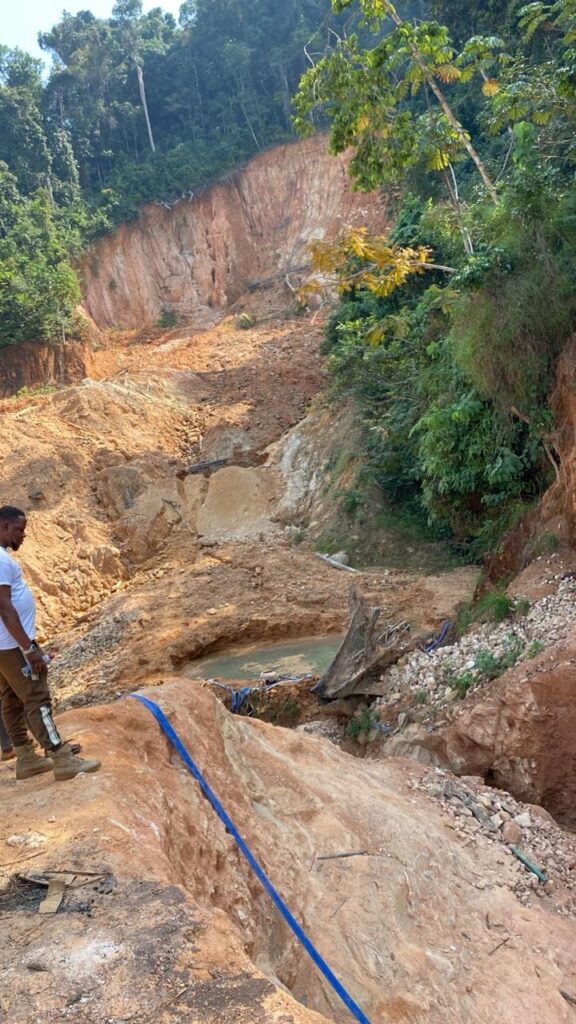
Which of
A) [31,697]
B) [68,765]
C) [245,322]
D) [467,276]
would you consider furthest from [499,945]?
[245,322]

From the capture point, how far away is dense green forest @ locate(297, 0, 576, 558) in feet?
24.3

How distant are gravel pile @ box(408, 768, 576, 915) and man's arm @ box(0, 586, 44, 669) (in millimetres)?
3073

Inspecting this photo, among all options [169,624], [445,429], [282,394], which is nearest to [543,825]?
[445,429]

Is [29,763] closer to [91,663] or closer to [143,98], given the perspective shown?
[91,663]

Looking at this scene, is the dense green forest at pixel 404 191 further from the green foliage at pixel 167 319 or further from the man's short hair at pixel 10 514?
the man's short hair at pixel 10 514

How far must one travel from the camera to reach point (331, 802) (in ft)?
14.1

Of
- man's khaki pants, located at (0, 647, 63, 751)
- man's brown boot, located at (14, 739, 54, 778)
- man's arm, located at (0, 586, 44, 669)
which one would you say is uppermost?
man's arm, located at (0, 586, 44, 669)

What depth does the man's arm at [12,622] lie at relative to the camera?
3.36 metres

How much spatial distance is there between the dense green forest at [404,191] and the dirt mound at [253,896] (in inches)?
193

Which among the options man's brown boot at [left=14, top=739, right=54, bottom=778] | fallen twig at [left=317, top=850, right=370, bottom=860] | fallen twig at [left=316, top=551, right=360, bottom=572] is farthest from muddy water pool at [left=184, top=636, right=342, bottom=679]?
man's brown boot at [left=14, top=739, right=54, bottom=778]

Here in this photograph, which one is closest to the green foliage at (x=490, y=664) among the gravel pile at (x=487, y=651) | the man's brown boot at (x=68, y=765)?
the gravel pile at (x=487, y=651)

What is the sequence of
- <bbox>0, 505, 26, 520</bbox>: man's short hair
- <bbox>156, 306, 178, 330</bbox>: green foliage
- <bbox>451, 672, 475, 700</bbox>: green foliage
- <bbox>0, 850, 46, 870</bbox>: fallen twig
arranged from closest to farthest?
<bbox>0, 850, 46, 870</bbox>: fallen twig
<bbox>0, 505, 26, 520</bbox>: man's short hair
<bbox>451, 672, 475, 700</bbox>: green foliage
<bbox>156, 306, 178, 330</bbox>: green foliage

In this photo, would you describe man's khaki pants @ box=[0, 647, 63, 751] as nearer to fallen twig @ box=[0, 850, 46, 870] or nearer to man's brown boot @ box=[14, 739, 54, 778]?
man's brown boot @ box=[14, 739, 54, 778]

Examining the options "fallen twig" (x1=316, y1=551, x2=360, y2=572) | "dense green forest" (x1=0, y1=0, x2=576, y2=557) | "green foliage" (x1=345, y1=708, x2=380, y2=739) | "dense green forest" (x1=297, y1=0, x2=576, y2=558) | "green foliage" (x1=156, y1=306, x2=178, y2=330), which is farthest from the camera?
"green foliage" (x1=156, y1=306, x2=178, y2=330)
